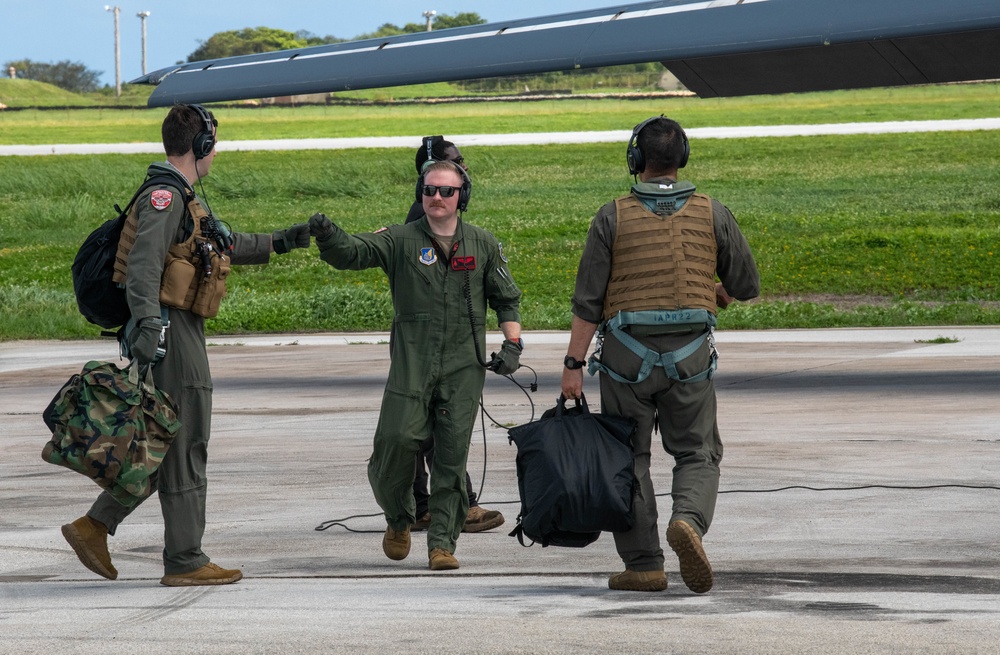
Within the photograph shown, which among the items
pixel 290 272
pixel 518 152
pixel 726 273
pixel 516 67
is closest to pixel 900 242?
pixel 290 272

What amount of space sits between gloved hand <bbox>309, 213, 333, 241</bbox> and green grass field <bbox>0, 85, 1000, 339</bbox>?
1368 cm

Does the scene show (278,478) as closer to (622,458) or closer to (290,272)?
(622,458)

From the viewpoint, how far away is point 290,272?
26.0m

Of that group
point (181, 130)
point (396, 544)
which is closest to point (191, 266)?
point (181, 130)

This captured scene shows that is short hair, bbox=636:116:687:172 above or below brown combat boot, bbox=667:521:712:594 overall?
above

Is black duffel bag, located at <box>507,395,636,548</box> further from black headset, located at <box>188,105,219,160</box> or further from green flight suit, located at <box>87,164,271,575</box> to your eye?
black headset, located at <box>188,105,219,160</box>

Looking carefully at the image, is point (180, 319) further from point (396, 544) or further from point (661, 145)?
point (661, 145)

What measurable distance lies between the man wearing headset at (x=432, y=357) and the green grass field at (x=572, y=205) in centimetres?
1323

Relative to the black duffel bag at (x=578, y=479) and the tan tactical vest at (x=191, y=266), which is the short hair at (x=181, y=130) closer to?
the tan tactical vest at (x=191, y=266)

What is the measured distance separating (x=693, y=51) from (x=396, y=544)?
6879mm

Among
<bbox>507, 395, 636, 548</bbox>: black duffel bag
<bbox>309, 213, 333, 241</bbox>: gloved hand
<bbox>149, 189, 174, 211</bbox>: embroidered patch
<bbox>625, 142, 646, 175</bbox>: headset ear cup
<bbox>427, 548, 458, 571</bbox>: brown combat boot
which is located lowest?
<bbox>427, 548, 458, 571</bbox>: brown combat boot

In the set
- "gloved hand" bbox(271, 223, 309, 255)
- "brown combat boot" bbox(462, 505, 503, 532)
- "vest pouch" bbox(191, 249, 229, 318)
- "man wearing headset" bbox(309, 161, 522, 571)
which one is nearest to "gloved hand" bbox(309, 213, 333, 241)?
"gloved hand" bbox(271, 223, 309, 255)

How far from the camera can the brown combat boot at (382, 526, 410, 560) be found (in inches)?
246

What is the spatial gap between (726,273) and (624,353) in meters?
0.61
